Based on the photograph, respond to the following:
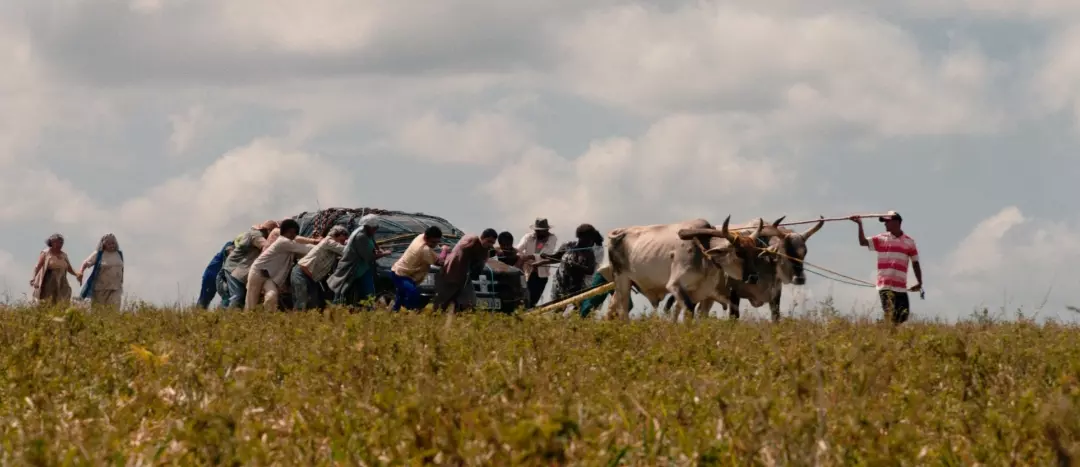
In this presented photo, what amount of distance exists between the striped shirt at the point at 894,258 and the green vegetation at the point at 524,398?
4457 mm

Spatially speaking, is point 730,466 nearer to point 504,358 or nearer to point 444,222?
point 504,358

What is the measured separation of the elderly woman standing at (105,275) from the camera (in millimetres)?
20422

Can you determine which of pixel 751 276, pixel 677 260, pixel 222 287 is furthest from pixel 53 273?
pixel 751 276

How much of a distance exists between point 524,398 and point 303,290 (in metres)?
11.3

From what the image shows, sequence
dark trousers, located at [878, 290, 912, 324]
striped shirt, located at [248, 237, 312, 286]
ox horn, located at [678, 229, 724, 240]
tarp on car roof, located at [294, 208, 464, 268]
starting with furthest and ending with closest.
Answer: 1. tarp on car roof, located at [294, 208, 464, 268]
2. ox horn, located at [678, 229, 724, 240]
3. striped shirt, located at [248, 237, 312, 286]
4. dark trousers, located at [878, 290, 912, 324]

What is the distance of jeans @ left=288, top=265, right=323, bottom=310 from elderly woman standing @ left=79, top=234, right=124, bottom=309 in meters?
3.69

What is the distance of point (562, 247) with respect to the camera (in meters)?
20.8

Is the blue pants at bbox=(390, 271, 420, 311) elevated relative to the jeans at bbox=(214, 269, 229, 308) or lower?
lower

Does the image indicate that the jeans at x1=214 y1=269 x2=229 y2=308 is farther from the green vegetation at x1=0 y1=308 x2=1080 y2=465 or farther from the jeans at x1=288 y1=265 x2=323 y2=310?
the green vegetation at x1=0 y1=308 x2=1080 y2=465

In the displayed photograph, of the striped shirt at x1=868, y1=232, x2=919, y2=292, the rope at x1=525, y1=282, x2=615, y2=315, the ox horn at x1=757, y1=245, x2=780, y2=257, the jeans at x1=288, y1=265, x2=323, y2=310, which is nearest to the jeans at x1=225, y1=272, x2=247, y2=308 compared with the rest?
the jeans at x1=288, y1=265, x2=323, y2=310

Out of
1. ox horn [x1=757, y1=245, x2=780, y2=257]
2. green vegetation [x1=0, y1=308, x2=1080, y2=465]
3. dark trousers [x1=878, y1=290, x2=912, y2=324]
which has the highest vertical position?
ox horn [x1=757, y1=245, x2=780, y2=257]

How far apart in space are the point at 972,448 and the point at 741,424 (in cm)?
93

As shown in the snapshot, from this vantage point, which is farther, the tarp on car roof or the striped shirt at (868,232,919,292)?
the tarp on car roof

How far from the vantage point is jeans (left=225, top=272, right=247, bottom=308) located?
18875 mm
